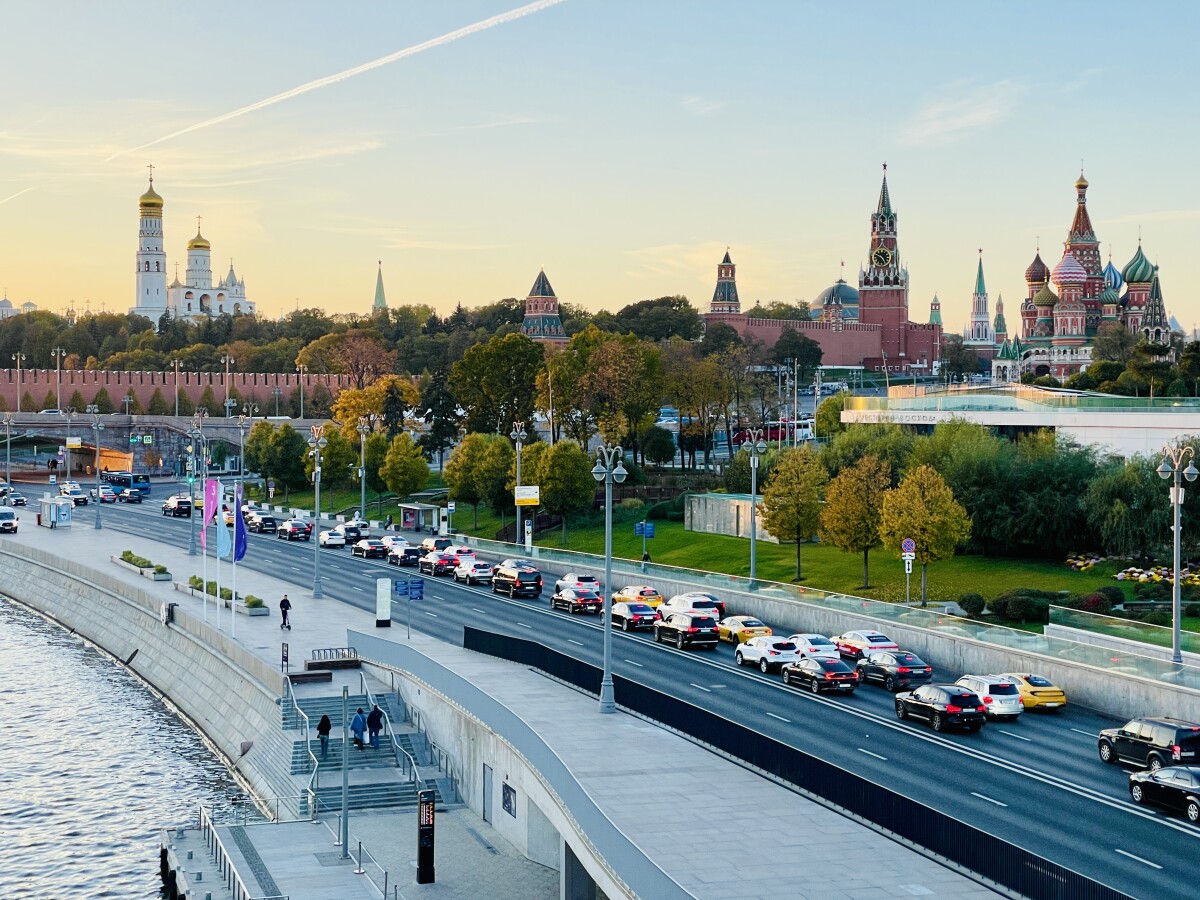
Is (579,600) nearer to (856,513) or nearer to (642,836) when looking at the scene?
(856,513)

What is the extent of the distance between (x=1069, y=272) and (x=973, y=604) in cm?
12855

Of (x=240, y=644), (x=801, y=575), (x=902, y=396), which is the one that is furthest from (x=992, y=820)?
(x=902, y=396)

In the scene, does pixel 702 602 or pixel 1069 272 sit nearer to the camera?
pixel 702 602

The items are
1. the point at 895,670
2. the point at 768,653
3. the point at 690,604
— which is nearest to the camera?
the point at 895,670

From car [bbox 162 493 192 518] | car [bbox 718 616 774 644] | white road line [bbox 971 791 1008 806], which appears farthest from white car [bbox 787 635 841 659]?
car [bbox 162 493 192 518]

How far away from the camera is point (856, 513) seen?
196ft

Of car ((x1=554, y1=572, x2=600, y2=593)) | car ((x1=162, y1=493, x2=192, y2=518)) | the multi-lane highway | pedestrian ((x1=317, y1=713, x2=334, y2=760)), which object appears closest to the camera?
the multi-lane highway

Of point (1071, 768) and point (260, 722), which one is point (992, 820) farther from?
point (260, 722)

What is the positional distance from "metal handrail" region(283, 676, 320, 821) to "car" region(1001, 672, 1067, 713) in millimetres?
17270

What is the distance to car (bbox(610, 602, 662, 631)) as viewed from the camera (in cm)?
5278

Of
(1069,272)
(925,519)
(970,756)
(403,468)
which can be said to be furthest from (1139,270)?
(970,756)

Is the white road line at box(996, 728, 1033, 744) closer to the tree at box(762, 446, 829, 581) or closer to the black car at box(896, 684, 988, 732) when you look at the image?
the black car at box(896, 684, 988, 732)

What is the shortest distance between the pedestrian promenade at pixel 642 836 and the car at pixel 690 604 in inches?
381

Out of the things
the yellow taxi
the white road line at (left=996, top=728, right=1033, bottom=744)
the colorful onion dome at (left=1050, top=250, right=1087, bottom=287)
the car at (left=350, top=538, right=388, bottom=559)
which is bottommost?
the white road line at (left=996, top=728, right=1033, bottom=744)
